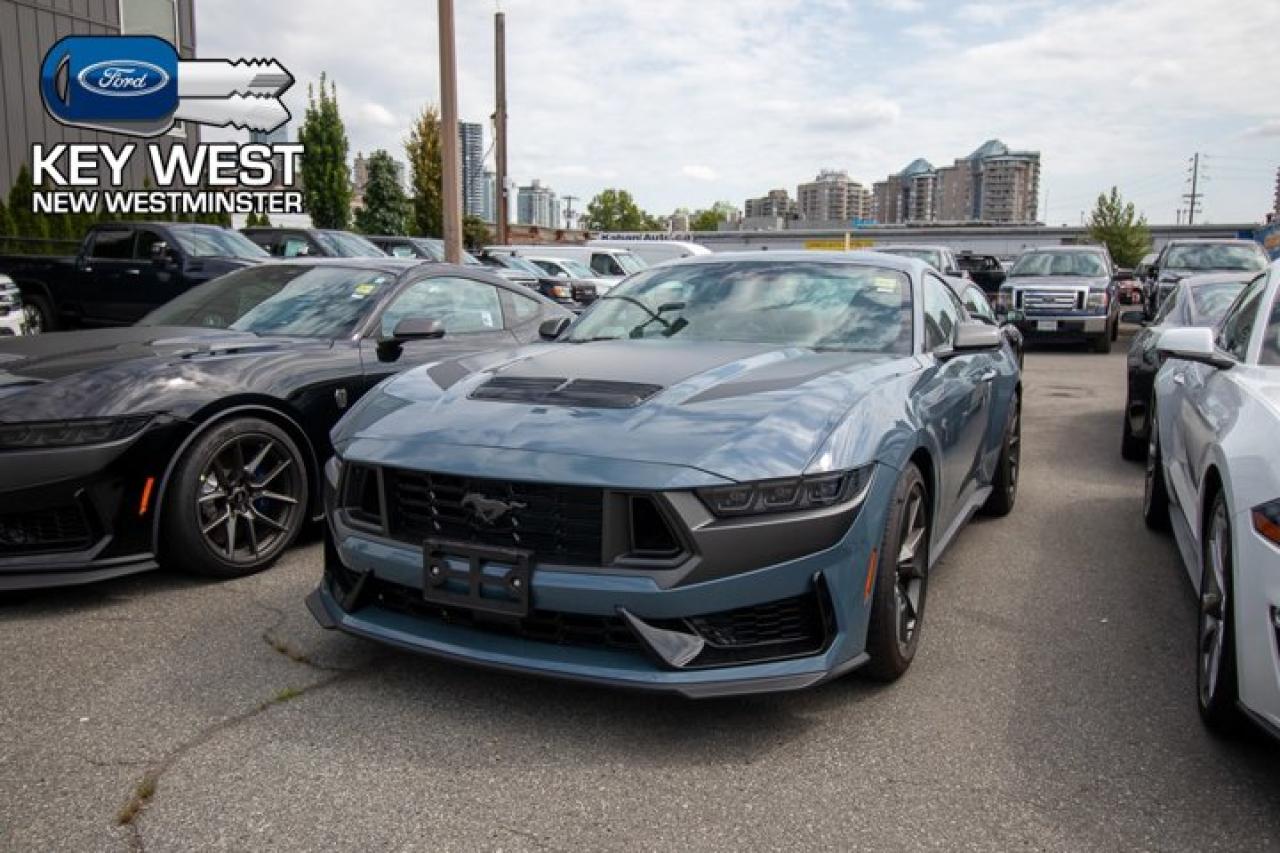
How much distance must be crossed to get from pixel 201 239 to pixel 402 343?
317 inches

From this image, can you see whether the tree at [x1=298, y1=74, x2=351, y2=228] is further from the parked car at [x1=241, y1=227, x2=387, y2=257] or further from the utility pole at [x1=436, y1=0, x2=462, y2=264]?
the utility pole at [x1=436, y1=0, x2=462, y2=264]

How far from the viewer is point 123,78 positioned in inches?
815

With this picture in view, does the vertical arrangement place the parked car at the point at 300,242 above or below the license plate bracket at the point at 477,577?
above

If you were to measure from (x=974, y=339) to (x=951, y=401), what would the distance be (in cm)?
29

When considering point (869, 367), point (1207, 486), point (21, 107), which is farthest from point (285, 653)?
point (21, 107)

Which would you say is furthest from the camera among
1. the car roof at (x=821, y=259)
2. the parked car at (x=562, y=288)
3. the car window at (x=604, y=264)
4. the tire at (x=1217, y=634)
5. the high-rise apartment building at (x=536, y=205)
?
the high-rise apartment building at (x=536, y=205)

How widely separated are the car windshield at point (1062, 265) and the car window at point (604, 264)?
8578 mm

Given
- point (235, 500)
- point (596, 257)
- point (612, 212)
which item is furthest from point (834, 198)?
point (235, 500)

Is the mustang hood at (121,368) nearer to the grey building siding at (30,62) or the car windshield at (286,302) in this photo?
the car windshield at (286,302)

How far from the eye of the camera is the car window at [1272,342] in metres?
3.68

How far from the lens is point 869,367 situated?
3803 millimetres

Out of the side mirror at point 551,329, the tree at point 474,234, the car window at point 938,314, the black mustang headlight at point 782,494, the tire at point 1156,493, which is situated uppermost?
the tree at point 474,234

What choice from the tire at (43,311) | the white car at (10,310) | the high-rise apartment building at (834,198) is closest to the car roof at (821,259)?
the white car at (10,310)

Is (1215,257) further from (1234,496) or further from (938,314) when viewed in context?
(1234,496)
